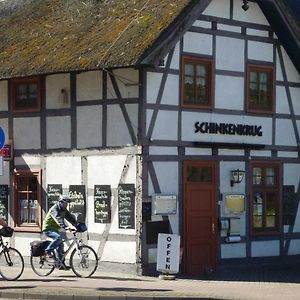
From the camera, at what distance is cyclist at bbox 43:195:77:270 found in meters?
19.8

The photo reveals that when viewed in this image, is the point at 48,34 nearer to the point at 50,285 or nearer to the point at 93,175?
the point at 93,175

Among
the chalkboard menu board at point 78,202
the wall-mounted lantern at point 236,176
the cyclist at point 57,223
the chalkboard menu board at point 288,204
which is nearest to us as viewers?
the cyclist at point 57,223

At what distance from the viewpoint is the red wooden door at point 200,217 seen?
21.6 metres

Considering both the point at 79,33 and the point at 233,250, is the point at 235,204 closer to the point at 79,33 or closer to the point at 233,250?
the point at 233,250

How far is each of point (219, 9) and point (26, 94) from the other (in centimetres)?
525

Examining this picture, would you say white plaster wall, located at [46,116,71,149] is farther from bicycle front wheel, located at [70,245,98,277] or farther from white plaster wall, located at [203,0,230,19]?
white plaster wall, located at [203,0,230,19]

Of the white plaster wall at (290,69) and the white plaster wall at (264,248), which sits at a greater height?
the white plaster wall at (290,69)

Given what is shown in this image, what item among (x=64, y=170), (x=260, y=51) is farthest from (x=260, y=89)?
(x=64, y=170)

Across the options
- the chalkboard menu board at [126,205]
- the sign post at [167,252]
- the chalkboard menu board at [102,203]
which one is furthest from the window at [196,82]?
the sign post at [167,252]

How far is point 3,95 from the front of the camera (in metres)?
23.7

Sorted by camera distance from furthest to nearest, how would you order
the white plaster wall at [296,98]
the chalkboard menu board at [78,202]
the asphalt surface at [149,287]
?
1. the white plaster wall at [296,98]
2. the chalkboard menu board at [78,202]
3. the asphalt surface at [149,287]

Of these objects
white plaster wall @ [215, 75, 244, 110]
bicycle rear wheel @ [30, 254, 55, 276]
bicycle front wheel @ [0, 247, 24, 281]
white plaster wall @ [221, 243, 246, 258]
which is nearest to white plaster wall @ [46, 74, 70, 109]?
white plaster wall @ [215, 75, 244, 110]

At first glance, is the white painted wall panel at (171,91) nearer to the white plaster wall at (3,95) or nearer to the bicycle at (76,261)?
the bicycle at (76,261)

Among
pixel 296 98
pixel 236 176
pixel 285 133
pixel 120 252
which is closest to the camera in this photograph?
pixel 120 252
